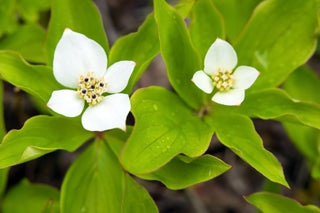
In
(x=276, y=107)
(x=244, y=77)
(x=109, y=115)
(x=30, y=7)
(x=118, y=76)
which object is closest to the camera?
(x=109, y=115)

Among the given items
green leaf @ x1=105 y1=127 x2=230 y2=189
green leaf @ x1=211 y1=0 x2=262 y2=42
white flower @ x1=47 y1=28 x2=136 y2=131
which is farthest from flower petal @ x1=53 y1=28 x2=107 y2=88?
green leaf @ x1=211 y1=0 x2=262 y2=42

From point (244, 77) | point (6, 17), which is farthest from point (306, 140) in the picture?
point (6, 17)

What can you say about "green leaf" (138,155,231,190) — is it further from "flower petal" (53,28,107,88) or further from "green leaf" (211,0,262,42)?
"green leaf" (211,0,262,42)

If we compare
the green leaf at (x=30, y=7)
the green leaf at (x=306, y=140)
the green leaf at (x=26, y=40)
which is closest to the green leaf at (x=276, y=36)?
the green leaf at (x=306, y=140)

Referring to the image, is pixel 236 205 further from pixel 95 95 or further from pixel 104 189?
pixel 95 95

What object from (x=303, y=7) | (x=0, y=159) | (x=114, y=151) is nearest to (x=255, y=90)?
(x=303, y=7)

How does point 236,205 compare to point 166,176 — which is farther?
point 236,205

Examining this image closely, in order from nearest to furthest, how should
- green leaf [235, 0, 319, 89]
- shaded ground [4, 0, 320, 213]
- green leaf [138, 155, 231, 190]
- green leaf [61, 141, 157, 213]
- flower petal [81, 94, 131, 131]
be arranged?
flower petal [81, 94, 131, 131] < green leaf [138, 155, 231, 190] < green leaf [61, 141, 157, 213] < green leaf [235, 0, 319, 89] < shaded ground [4, 0, 320, 213]

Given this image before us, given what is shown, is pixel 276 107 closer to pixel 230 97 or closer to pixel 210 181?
pixel 230 97
